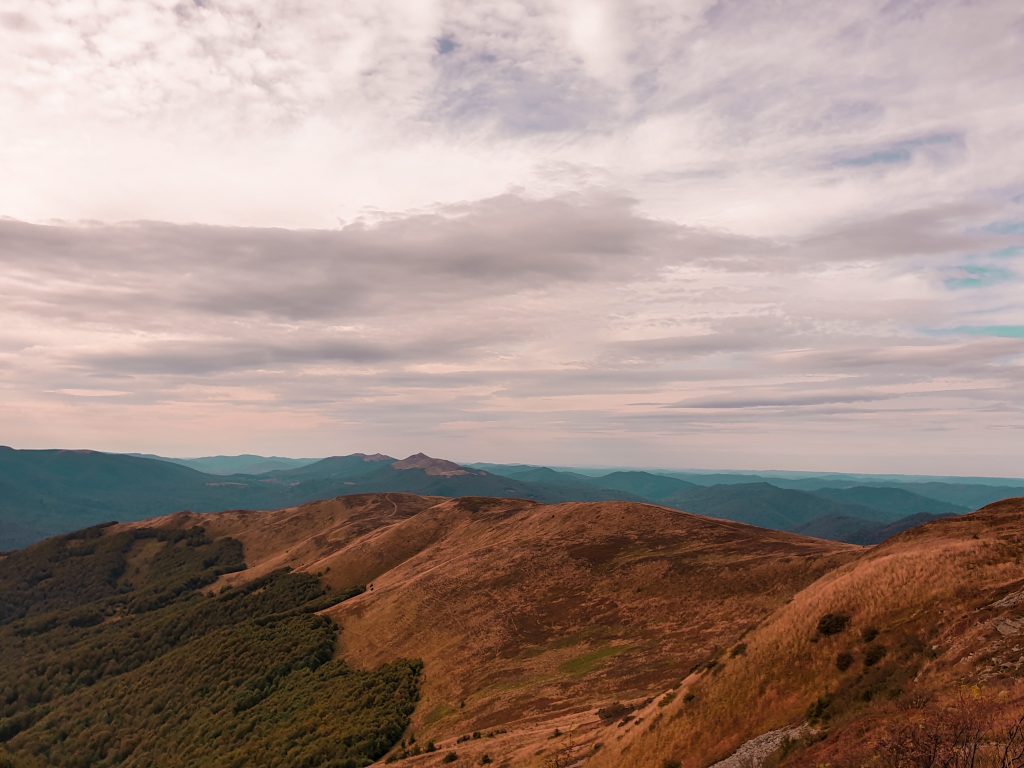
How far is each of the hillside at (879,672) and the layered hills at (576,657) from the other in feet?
0.46

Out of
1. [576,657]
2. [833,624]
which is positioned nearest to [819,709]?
[833,624]

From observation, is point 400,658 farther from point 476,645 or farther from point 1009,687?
point 1009,687

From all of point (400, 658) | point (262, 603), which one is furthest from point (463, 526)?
point (400, 658)

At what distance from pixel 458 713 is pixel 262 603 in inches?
5192

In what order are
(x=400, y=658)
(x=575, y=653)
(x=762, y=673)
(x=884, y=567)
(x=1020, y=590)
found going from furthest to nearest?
1. (x=400, y=658)
2. (x=575, y=653)
3. (x=884, y=567)
4. (x=762, y=673)
5. (x=1020, y=590)

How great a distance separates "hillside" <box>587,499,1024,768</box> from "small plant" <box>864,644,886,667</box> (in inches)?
2.3

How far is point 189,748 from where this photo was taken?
3688 inches

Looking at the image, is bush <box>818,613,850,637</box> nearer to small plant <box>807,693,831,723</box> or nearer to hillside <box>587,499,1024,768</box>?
hillside <box>587,499,1024,768</box>

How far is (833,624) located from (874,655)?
405 centimetres

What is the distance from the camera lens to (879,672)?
28109 millimetres

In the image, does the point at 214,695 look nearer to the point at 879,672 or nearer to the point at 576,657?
the point at 576,657

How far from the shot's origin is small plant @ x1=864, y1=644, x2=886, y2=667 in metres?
29.2

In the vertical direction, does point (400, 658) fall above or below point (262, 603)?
above

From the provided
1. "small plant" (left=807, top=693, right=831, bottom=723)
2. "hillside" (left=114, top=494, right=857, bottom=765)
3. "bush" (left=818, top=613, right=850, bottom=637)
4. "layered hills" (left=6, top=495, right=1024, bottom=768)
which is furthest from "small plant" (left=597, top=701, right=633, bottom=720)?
"small plant" (left=807, top=693, right=831, bottom=723)
